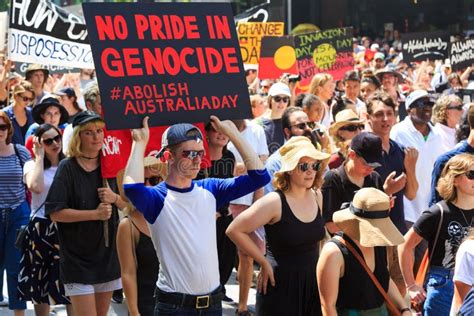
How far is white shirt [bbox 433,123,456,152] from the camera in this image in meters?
8.77

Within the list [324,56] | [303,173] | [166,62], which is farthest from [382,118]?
[324,56]

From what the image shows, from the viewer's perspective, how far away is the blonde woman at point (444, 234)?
5.79m

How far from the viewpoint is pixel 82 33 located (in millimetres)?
11531

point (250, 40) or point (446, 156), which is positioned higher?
point (250, 40)

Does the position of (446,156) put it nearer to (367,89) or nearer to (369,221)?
(369,221)

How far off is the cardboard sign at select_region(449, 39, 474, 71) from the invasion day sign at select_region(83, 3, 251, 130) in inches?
364

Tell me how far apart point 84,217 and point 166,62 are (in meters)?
1.23

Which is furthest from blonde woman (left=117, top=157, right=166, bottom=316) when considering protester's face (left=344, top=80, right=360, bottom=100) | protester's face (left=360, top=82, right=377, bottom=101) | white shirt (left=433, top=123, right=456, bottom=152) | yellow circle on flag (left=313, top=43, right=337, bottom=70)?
yellow circle on flag (left=313, top=43, right=337, bottom=70)

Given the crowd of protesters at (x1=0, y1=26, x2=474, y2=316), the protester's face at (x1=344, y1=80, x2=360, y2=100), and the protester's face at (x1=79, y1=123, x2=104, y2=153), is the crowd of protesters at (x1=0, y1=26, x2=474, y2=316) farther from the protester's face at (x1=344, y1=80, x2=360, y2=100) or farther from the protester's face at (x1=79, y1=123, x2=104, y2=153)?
the protester's face at (x1=344, y1=80, x2=360, y2=100)

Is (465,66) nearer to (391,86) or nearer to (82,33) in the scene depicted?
(391,86)

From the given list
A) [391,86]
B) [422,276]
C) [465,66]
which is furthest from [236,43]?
[465,66]

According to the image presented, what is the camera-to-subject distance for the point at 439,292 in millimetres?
5809

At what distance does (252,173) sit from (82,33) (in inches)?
255

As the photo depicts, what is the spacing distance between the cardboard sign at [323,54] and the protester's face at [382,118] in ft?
21.4
